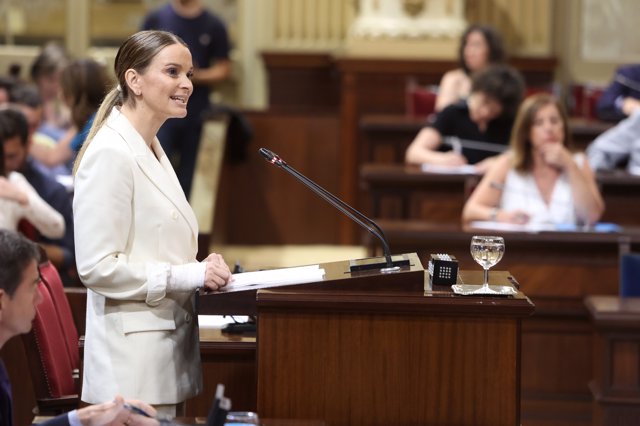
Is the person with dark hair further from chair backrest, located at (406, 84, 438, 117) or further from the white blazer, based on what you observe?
chair backrest, located at (406, 84, 438, 117)

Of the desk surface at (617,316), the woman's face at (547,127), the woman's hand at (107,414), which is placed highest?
the woman's face at (547,127)

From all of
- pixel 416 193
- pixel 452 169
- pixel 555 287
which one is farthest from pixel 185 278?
pixel 452 169

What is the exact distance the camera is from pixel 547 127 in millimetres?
5941

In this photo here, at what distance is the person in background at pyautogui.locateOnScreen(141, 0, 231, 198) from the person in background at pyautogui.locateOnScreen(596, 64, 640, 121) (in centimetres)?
263

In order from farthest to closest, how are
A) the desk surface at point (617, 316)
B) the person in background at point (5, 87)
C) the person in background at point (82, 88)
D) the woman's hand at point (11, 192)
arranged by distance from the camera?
the person in background at point (5, 87) < the person in background at point (82, 88) < the woman's hand at point (11, 192) < the desk surface at point (617, 316)

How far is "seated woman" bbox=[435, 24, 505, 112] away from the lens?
840cm

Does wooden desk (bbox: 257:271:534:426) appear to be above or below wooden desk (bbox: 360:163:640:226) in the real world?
below

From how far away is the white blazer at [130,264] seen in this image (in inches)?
122

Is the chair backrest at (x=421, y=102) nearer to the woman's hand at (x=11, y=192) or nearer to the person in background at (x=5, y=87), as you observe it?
the person in background at (x=5, y=87)

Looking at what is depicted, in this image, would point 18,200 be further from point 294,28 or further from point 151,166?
point 294,28

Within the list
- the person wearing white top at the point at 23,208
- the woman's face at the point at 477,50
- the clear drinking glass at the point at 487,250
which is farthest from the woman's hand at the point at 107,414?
the woman's face at the point at 477,50

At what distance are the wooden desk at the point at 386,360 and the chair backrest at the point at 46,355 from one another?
974mm

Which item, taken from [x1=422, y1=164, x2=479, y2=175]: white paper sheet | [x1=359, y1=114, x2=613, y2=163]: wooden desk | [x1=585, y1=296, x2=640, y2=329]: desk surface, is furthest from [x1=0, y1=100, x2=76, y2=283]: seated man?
[x1=359, y1=114, x2=613, y2=163]: wooden desk

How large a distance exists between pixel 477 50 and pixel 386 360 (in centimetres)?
555
